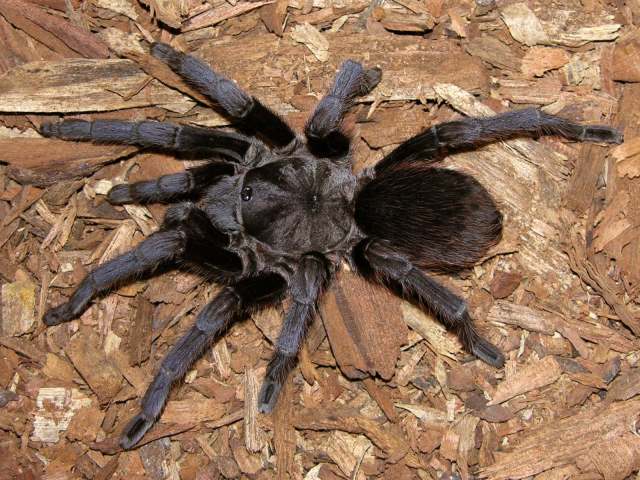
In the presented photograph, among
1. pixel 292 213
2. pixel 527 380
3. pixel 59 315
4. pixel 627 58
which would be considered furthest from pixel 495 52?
pixel 59 315

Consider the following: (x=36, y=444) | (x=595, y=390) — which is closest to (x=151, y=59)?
(x=36, y=444)

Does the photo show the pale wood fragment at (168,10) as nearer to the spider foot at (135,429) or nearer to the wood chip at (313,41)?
the wood chip at (313,41)

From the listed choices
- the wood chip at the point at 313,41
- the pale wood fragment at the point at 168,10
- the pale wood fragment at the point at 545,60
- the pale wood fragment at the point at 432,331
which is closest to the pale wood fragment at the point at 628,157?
the pale wood fragment at the point at 545,60

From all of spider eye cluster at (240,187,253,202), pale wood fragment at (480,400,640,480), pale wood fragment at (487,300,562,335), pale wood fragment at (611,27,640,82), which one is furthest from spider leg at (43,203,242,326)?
pale wood fragment at (611,27,640,82)

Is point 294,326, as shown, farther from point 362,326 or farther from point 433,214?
point 433,214

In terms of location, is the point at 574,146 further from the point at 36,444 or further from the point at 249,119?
the point at 36,444
